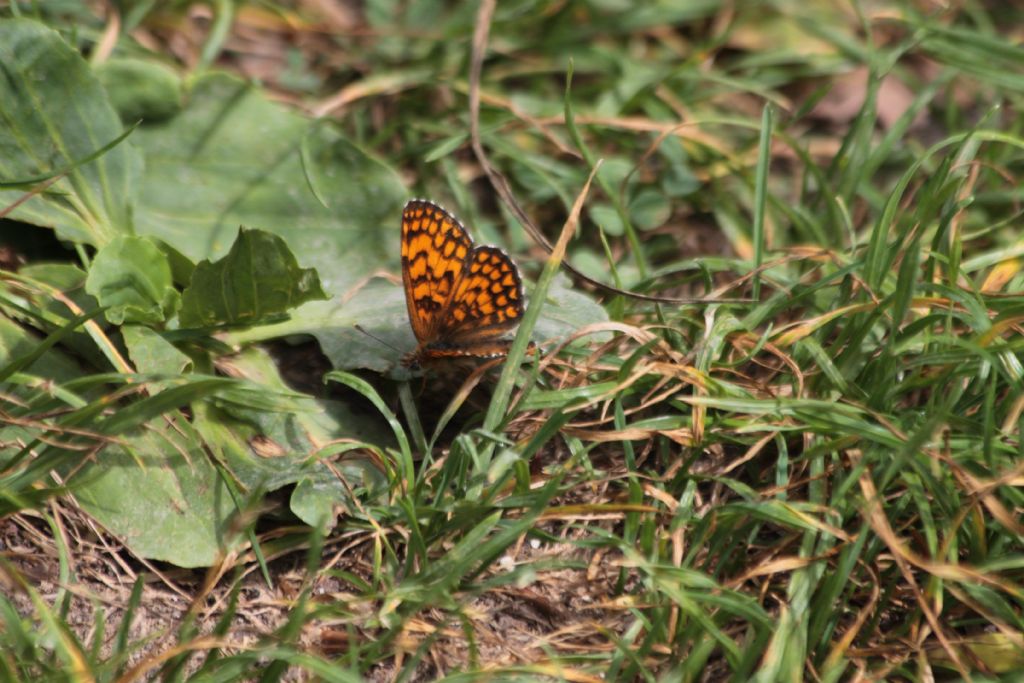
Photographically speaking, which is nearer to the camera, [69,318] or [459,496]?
[459,496]

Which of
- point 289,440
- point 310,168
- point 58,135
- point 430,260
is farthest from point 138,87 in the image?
point 289,440

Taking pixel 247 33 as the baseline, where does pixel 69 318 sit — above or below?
below

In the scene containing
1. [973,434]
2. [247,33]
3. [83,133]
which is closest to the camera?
[973,434]

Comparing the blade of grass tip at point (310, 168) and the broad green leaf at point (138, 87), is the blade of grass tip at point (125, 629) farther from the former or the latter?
the broad green leaf at point (138, 87)

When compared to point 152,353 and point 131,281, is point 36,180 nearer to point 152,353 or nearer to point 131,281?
point 131,281

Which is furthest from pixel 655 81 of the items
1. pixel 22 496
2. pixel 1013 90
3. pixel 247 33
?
pixel 22 496

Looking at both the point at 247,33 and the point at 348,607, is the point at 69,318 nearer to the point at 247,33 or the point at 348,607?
the point at 348,607

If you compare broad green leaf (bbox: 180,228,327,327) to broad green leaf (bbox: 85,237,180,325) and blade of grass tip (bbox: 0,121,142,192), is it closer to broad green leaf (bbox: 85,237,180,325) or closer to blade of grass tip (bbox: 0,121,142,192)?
broad green leaf (bbox: 85,237,180,325)
